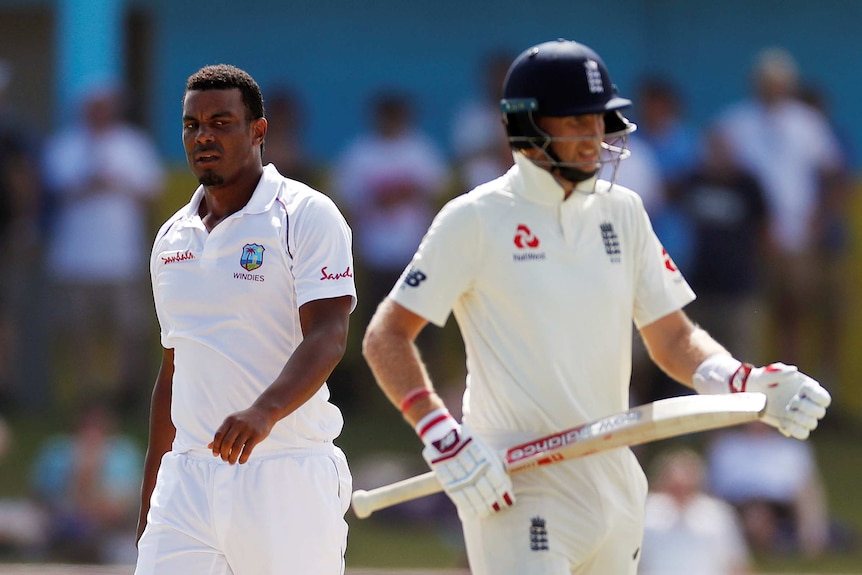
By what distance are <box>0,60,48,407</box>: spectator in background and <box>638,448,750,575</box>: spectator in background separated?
5.07m

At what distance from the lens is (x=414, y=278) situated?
475cm

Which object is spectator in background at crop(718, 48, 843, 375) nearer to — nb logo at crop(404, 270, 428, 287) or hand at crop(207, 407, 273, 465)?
nb logo at crop(404, 270, 428, 287)

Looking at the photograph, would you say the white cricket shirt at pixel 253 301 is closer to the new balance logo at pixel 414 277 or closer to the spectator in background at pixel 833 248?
the new balance logo at pixel 414 277

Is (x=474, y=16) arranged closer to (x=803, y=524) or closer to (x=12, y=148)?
(x=12, y=148)

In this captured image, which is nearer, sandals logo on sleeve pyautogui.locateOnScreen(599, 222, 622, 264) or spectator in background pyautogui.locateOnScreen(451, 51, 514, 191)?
sandals logo on sleeve pyautogui.locateOnScreen(599, 222, 622, 264)

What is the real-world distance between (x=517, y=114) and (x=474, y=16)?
378 inches

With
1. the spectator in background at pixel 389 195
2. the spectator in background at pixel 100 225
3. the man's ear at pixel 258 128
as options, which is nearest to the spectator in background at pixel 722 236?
the spectator in background at pixel 389 195

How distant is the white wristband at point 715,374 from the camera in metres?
4.78

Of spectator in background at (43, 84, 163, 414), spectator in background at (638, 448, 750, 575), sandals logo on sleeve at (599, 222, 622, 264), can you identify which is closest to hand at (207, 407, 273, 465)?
sandals logo on sleeve at (599, 222, 622, 264)

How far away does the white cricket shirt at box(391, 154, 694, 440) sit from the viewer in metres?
4.70

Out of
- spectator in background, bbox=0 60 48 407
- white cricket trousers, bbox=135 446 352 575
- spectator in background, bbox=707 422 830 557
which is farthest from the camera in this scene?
spectator in background, bbox=0 60 48 407

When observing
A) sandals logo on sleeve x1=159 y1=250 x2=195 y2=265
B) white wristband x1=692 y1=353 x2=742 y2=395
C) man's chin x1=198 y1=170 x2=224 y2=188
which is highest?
man's chin x1=198 y1=170 x2=224 y2=188

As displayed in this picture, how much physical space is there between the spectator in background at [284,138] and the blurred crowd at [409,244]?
0.02m

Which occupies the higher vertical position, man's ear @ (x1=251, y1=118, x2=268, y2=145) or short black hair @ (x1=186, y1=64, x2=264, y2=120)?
short black hair @ (x1=186, y1=64, x2=264, y2=120)
